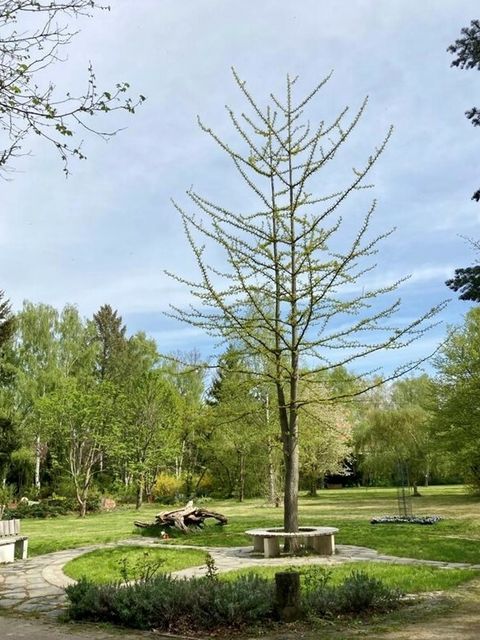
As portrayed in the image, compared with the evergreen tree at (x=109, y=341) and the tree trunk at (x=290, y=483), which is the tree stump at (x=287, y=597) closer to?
the tree trunk at (x=290, y=483)

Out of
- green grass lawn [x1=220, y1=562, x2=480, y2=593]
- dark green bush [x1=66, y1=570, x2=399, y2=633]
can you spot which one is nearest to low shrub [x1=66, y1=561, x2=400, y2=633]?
dark green bush [x1=66, y1=570, x2=399, y2=633]

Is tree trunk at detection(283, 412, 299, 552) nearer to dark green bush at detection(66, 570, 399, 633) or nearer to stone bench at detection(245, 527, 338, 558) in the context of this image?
stone bench at detection(245, 527, 338, 558)

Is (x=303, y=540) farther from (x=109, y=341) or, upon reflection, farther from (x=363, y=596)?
(x=109, y=341)

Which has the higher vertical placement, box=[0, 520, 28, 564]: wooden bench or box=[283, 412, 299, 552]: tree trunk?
box=[283, 412, 299, 552]: tree trunk

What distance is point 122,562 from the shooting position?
8.38 metres

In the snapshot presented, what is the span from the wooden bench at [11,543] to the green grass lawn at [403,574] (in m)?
4.57

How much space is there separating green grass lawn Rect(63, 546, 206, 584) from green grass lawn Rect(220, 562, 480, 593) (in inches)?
49.7

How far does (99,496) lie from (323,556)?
2025 cm

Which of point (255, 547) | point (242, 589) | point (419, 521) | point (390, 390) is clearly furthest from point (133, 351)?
point (242, 589)

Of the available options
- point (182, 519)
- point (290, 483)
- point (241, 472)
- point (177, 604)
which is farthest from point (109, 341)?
point (177, 604)

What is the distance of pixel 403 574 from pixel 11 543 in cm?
682

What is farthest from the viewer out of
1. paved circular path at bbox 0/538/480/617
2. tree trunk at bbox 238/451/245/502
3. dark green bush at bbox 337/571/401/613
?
tree trunk at bbox 238/451/245/502

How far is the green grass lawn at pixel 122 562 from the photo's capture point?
862 centimetres

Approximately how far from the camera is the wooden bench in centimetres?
1080
